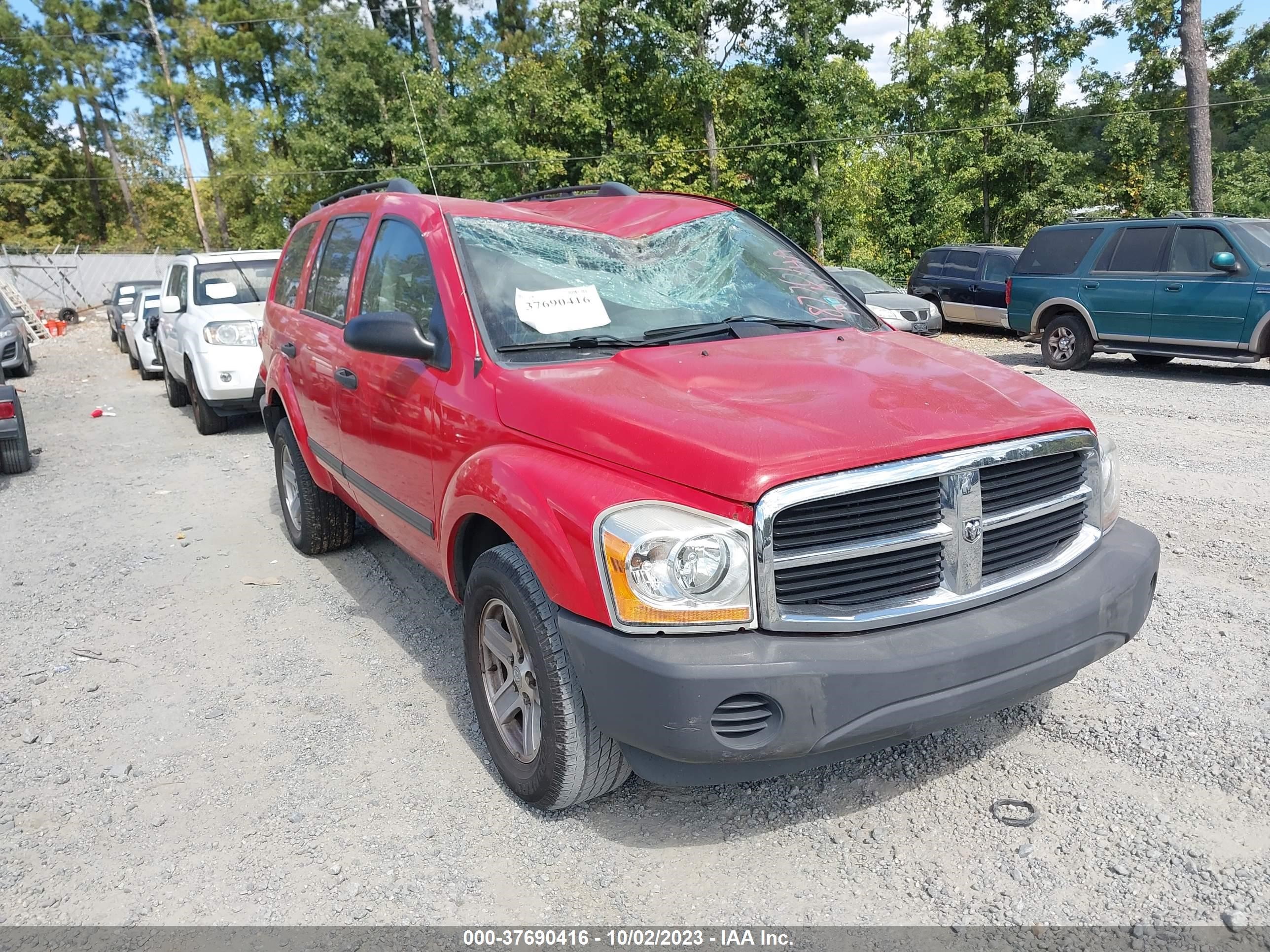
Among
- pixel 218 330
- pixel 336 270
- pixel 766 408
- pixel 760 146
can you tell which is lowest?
pixel 766 408

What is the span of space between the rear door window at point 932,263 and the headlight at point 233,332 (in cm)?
1317

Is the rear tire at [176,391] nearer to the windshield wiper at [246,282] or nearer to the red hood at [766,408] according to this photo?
the windshield wiper at [246,282]

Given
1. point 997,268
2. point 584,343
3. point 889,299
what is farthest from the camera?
point 997,268

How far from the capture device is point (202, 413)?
9.78m

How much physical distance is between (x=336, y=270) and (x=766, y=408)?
9.31 ft

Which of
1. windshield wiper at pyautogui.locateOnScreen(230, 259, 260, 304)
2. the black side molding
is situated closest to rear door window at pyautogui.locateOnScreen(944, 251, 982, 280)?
windshield wiper at pyautogui.locateOnScreen(230, 259, 260, 304)

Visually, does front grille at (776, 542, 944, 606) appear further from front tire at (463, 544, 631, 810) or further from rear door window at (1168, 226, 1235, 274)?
rear door window at (1168, 226, 1235, 274)

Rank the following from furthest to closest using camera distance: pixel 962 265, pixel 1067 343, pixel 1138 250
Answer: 1. pixel 962 265
2. pixel 1067 343
3. pixel 1138 250

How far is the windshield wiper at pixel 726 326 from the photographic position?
3.32m

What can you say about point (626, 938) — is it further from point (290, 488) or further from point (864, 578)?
point (290, 488)

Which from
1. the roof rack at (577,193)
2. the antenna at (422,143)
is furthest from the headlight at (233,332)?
the roof rack at (577,193)

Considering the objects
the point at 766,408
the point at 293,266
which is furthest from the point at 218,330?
the point at 766,408

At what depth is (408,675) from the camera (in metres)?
4.01

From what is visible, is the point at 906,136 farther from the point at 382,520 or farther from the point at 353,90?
the point at 382,520
